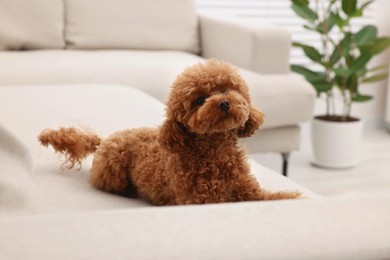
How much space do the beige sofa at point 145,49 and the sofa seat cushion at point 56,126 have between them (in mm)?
688

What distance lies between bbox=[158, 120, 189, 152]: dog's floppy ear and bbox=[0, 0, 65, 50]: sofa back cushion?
91.6 inches

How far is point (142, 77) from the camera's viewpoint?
2.83 meters

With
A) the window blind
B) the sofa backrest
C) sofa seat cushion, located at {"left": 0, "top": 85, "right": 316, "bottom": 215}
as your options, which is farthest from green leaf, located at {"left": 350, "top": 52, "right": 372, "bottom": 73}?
sofa seat cushion, located at {"left": 0, "top": 85, "right": 316, "bottom": 215}

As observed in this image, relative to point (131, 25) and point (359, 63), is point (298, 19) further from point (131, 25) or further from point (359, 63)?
point (131, 25)

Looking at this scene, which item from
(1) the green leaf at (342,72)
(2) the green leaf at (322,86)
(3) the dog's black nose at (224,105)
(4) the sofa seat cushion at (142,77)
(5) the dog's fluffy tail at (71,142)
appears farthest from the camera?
(2) the green leaf at (322,86)

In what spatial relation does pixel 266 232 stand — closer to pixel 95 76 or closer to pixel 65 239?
pixel 65 239

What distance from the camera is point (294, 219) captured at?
55 cm

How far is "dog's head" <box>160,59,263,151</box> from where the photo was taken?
96 centimetres

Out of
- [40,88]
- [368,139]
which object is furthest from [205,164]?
[368,139]

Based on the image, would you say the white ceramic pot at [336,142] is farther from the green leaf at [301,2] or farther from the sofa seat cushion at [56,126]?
the sofa seat cushion at [56,126]

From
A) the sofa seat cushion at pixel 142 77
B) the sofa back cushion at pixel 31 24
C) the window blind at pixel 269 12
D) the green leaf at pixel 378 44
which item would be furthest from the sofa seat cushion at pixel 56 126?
the window blind at pixel 269 12

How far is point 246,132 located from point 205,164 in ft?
0.30

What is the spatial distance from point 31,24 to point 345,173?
171 centimetres

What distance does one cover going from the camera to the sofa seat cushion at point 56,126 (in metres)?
0.78
